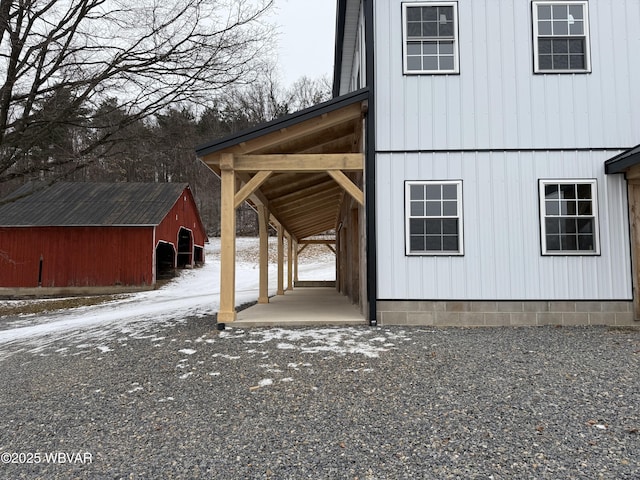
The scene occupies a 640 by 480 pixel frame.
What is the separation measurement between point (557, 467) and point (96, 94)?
11864 millimetres

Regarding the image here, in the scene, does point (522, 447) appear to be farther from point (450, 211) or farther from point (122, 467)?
point (450, 211)

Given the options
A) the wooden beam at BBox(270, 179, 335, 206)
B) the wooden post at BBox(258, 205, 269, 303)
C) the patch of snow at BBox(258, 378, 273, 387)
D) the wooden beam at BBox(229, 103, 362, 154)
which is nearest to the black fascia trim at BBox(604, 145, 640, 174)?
the wooden beam at BBox(229, 103, 362, 154)

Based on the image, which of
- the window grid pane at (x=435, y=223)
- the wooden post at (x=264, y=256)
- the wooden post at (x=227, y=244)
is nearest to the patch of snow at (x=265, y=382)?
the wooden post at (x=227, y=244)

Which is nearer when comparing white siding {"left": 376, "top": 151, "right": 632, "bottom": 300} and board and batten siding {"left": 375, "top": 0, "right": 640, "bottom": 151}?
white siding {"left": 376, "top": 151, "right": 632, "bottom": 300}

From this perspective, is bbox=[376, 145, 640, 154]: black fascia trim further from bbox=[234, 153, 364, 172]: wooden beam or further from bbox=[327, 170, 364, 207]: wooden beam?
bbox=[327, 170, 364, 207]: wooden beam

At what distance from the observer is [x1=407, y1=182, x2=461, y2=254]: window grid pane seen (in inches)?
264

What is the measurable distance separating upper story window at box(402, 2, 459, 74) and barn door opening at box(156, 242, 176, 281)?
594 inches

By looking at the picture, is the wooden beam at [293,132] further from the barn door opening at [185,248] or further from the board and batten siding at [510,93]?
the barn door opening at [185,248]

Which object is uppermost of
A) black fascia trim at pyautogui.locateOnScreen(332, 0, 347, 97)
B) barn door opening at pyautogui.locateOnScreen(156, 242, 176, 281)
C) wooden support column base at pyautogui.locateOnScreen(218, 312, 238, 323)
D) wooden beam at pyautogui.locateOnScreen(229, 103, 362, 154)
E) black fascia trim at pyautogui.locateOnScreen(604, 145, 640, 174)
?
black fascia trim at pyautogui.locateOnScreen(332, 0, 347, 97)

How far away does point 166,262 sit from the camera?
20.2 metres

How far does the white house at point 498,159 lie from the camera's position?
6578mm

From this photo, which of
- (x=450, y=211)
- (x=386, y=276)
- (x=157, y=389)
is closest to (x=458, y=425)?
(x=157, y=389)

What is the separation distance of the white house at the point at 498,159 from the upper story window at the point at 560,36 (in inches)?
0.7

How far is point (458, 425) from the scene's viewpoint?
298 centimetres
